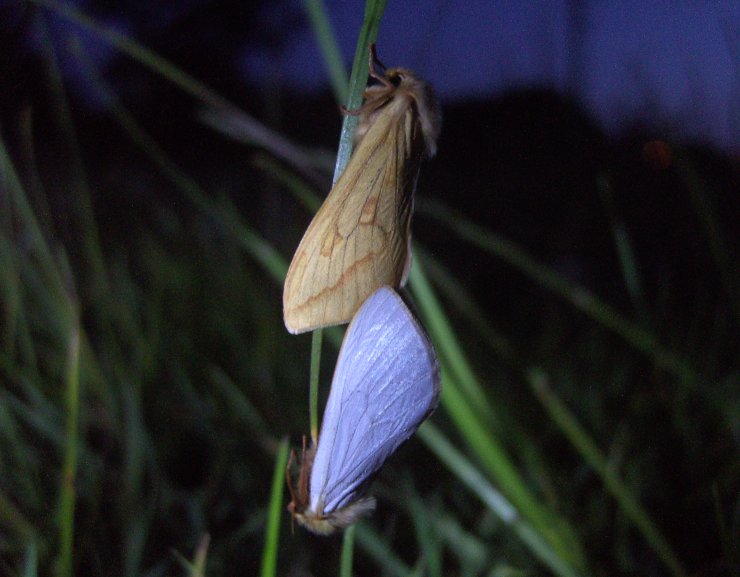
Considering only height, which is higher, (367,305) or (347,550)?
(367,305)

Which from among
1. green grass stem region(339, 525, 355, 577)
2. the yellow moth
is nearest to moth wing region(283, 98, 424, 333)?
the yellow moth

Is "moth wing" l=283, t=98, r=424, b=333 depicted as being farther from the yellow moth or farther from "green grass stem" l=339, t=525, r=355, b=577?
"green grass stem" l=339, t=525, r=355, b=577

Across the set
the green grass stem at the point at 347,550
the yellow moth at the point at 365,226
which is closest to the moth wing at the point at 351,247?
the yellow moth at the point at 365,226

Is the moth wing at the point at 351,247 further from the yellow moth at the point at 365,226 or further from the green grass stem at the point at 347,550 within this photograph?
the green grass stem at the point at 347,550

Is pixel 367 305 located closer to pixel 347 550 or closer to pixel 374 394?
pixel 374 394

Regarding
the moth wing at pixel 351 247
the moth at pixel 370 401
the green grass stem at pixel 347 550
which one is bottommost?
the green grass stem at pixel 347 550

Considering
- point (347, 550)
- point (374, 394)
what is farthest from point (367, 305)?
point (347, 550)
